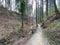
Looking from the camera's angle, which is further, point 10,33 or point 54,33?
point 10,33

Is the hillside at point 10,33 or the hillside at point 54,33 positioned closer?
the hillside at point 54,33

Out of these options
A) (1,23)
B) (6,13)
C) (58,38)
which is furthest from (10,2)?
(58,38)

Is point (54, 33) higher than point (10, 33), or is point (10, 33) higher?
point (54, 33)

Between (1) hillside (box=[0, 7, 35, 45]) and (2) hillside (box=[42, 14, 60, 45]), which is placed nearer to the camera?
(2) hillside (box=[42, 14, 60, 45])

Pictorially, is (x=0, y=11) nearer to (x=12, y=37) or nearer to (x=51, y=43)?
(x=12, y=37)

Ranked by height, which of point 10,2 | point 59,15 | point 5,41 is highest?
point 10,2

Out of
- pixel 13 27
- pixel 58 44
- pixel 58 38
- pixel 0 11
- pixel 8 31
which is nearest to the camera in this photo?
pixel 58 44

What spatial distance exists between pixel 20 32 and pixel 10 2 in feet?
117

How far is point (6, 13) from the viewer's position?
3981 centimetres

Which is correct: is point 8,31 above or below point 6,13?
below

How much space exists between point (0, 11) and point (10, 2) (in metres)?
23.9

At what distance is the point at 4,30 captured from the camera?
28734 millimetres

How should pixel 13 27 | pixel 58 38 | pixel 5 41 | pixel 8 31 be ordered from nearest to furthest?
pixel 58 38
pixel 5 41
pixel 8 31
pixel 13 27

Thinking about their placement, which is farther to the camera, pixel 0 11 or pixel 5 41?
pixel 0 11
